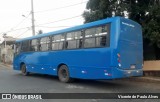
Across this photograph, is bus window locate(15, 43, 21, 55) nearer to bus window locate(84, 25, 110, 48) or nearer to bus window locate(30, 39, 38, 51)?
bus window locate(30, 39, 38, 51)

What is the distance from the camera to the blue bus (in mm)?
11758

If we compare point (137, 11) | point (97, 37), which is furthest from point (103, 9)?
point (97, 37)

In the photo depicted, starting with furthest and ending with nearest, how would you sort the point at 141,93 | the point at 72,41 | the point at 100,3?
1. the point at 100,3
2. the point at 72,41
3. the point at 141,93

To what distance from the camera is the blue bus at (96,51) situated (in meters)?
11.8

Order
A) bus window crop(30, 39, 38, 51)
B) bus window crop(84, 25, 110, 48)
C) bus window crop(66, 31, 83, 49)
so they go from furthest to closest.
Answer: bus window crop(30, 39, 38, 51) → bus window crop(66, 31, 83, 49) → bus window crop(84, 25, 110, 48)

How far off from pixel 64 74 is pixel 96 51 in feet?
11.0

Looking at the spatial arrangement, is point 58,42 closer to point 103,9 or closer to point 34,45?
point 34,45

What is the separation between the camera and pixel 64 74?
595 inches

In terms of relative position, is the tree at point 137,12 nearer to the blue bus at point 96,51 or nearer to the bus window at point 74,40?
the blue bus at point 96,51

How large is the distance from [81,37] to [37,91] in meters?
3.48

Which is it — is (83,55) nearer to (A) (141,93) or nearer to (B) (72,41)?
(B) (72,41)

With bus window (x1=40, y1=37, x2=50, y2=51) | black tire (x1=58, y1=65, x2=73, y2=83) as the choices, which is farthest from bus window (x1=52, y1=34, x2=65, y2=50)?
black tire (x1=58, y1=65, x2=73, y2=83)

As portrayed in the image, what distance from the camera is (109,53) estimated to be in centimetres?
1174

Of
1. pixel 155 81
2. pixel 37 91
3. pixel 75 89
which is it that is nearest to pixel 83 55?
pixel 75 89
